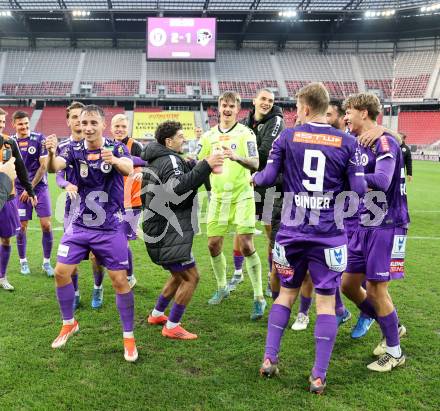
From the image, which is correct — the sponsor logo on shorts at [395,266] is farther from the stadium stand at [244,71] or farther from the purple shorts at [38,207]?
the stadium stand at [244,71]

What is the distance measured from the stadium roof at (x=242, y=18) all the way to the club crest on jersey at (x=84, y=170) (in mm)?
40061

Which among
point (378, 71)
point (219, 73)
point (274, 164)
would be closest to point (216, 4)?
point (219, 73)

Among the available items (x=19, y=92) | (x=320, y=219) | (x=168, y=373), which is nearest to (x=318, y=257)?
(x=320, y=219)

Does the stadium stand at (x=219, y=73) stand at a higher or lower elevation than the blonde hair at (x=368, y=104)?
higher

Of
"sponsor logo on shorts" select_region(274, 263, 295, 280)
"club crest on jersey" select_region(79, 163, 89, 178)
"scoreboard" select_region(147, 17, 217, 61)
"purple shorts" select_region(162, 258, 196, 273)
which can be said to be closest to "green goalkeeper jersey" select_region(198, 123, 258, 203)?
"purple shorts" select_region(162, 258, 196, 273)

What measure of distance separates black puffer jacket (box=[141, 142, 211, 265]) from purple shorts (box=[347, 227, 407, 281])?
154 cm

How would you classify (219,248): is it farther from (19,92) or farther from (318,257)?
(19,92)

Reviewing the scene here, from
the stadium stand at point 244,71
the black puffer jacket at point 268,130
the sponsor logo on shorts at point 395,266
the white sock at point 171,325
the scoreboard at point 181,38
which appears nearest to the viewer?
the sponsor logo on shorts at point 395,266

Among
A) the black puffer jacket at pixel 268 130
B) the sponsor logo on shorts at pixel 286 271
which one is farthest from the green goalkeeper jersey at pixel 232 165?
the sponsor logo on shorts at pixel 286 271

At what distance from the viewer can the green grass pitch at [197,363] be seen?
3.11m

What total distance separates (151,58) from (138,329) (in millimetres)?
40718

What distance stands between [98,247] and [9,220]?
244 cm

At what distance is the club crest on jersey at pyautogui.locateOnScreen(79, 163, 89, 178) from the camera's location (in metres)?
3.88

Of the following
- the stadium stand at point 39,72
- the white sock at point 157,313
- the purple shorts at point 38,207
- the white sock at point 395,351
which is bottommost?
the white sock at point 157,313
